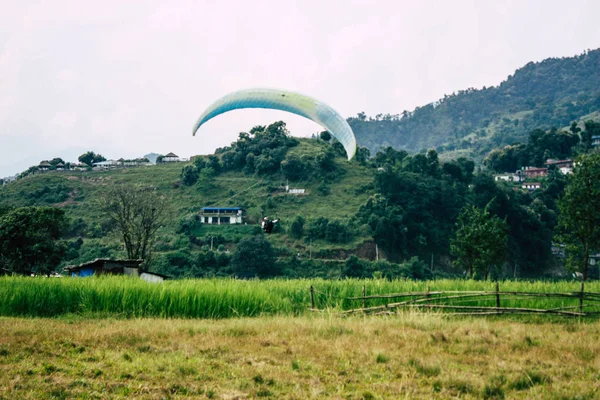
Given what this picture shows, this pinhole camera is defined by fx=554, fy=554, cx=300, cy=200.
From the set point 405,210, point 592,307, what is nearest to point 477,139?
point 405,210

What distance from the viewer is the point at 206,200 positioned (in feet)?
227

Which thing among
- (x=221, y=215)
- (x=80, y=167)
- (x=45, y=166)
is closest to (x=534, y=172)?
(x=221, y=215)

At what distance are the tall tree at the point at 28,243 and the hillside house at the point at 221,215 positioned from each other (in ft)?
Answer: 79.3

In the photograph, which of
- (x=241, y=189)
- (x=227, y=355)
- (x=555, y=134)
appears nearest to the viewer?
(x=227, y=355)

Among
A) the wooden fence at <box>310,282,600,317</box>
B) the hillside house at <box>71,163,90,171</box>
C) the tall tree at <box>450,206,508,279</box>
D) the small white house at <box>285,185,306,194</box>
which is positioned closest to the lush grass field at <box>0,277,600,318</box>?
the wooden fence at <box>310,282,600,317</box>

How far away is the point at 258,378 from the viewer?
834 cm

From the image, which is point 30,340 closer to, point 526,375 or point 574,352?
point 526,375

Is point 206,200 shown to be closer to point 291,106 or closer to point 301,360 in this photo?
point 291,106

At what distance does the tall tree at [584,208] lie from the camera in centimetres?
3088

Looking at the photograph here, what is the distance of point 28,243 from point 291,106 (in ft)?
90.7

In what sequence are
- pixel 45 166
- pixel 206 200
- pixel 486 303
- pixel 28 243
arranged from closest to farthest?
pixel 486 303
pixel 28 243
pixel 206 200
pixel 45 166

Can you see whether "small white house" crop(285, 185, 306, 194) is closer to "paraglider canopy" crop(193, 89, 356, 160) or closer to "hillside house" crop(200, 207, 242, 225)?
"hillside house" crop(200, 207, 242, 225)

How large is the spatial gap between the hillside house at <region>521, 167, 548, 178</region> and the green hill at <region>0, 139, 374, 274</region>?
98.8 ft

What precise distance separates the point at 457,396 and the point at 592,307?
33.3 feet
